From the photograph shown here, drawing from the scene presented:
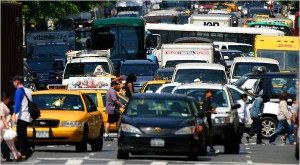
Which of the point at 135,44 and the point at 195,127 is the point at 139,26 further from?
the point at 195,127

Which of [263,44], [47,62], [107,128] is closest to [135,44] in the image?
[47,62]

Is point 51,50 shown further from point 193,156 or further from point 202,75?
point 193,156

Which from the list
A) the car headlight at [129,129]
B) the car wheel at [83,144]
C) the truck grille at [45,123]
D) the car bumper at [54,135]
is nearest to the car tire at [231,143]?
the car wheel at [83,144]

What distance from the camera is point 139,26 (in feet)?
180

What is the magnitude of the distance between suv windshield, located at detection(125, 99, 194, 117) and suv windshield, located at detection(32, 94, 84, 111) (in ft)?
8.36

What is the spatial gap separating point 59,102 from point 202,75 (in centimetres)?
1087

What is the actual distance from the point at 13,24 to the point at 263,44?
18.2 meters

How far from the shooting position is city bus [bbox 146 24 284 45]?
211 ft

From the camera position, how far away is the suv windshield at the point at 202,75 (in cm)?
3509

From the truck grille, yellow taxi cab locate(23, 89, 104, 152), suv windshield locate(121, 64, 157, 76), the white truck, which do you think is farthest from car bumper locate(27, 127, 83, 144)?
the white truck

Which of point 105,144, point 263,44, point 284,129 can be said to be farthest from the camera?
point 263,44

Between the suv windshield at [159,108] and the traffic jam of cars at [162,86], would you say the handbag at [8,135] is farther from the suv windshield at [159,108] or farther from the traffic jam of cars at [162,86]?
the suv windshield at [159,108]

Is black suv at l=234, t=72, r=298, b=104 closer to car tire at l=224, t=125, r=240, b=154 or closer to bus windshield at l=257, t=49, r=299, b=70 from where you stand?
car tire at l=224, t=125, r=240, b=154

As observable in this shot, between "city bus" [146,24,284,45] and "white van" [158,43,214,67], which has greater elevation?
"white van" [158,43,214,67]
